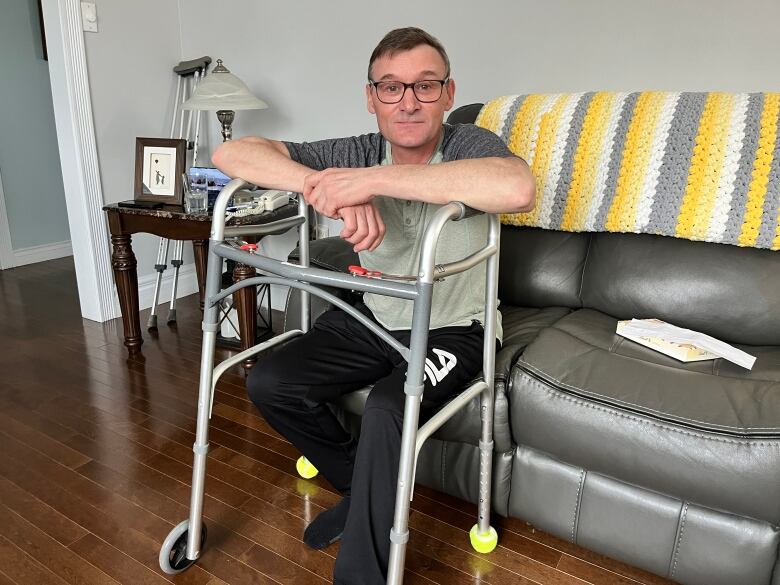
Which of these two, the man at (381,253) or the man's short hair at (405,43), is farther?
the man's short hair at (405,43)

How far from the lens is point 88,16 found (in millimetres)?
2578

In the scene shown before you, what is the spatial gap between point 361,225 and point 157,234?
143 centimetres

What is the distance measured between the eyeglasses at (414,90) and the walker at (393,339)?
0.33 m

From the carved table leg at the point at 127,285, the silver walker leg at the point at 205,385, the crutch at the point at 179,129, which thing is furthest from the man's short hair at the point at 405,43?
the crutch at the point at 179,129

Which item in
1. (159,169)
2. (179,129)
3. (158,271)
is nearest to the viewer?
(159,169)

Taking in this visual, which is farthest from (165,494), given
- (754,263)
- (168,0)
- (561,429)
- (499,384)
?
(168,0)

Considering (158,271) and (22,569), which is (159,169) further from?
(22,569)

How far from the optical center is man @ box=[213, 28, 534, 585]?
3.68ft

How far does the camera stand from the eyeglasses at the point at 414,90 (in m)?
1.32

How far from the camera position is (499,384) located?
1341 millimetres

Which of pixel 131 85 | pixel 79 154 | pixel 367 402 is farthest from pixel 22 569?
pixel 131 85

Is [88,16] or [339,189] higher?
[88,16]

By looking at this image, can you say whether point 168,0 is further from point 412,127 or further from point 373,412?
point 373,412

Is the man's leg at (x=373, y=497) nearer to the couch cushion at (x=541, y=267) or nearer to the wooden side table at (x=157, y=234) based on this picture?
the couch cushion at (x=541, y=267)
